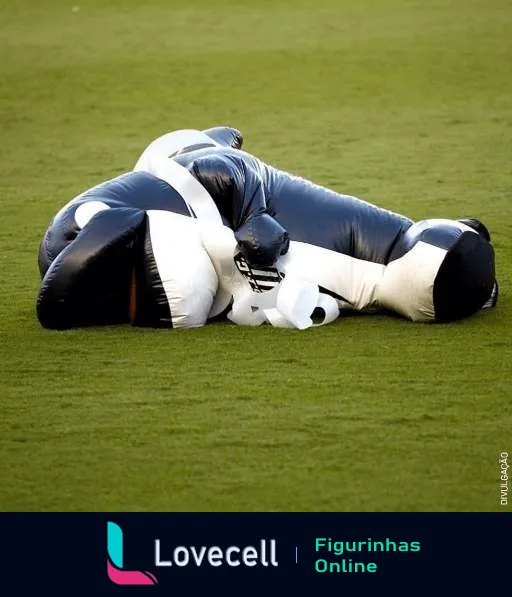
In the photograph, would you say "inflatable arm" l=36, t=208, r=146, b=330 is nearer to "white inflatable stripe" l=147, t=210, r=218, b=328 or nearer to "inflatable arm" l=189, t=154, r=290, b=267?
"white inflatable stripe" l=147, t=210, r=218, b=328

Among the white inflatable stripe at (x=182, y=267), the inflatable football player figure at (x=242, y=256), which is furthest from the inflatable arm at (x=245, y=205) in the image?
the white inflatable stripe at (x=182, y=267)

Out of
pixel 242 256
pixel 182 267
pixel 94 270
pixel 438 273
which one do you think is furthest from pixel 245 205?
pixel 438 273

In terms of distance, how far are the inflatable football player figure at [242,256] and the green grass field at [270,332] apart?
8 centimetres

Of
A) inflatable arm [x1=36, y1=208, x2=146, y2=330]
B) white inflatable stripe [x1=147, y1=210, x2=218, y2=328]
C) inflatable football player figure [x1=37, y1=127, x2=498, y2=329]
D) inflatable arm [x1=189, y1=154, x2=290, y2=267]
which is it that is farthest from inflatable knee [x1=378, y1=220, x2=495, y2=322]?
inflatable arm [x1=36, y1=208, x2=146, y2=330]

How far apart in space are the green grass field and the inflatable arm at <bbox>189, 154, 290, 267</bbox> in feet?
0.91

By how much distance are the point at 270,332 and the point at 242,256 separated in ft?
0.86

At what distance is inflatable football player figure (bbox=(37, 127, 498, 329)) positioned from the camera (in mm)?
4699

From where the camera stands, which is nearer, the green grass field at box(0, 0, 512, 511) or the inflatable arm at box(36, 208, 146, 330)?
the green grass field at box(0, 0, 512, 511)

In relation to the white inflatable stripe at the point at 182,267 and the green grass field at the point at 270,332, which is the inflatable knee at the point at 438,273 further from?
the white inflatable stripe at the point at 182,267

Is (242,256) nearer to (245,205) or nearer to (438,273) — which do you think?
(245,205)

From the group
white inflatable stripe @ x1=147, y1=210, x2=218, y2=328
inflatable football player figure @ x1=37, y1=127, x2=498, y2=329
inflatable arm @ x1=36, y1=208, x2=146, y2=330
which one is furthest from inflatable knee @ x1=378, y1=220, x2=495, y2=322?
inflatable arm @ x1=36, y1=208, x2=146, y2=330

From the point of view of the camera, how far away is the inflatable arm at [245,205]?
4699 millimetres
